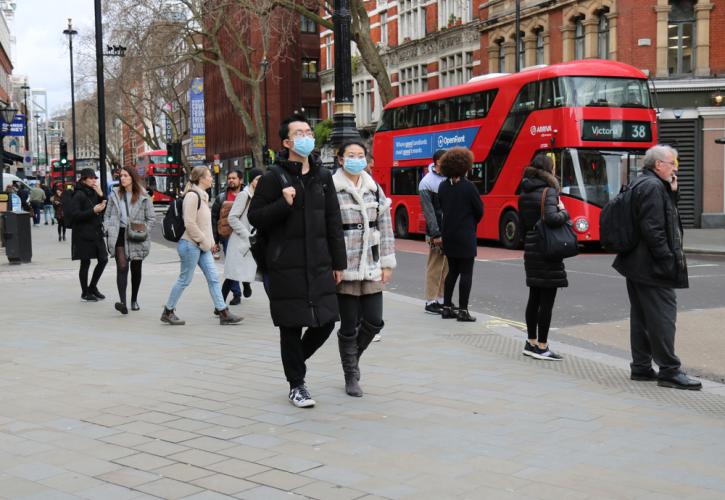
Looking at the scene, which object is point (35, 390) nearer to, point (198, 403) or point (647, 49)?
point (198, 403)

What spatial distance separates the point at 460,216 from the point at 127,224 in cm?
391

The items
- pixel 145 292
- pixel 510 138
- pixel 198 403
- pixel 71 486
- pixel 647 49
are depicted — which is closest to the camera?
pixel 71 486

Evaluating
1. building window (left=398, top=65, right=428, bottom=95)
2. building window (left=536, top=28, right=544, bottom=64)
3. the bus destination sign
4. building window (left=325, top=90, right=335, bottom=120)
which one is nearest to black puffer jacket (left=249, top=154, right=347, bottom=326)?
the bus destination sign

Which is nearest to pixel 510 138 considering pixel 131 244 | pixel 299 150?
pixel 131 244

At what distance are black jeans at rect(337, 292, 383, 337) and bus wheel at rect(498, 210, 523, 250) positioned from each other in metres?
16.4

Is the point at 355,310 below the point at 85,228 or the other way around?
below

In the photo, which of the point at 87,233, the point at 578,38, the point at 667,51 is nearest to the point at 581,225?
the point at 667,51

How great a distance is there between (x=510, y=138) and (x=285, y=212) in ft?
58.5

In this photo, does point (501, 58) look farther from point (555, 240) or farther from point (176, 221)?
point (555, 240)

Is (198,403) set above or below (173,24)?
below

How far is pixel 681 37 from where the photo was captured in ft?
95.7

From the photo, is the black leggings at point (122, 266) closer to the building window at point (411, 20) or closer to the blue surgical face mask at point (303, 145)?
the blue surgical face mask at point (303, 145)

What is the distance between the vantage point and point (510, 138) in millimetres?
22797

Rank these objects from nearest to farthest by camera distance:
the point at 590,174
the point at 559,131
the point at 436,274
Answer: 1. the point at 436,274
2. the point at 590,174
3. the point at 559,131
